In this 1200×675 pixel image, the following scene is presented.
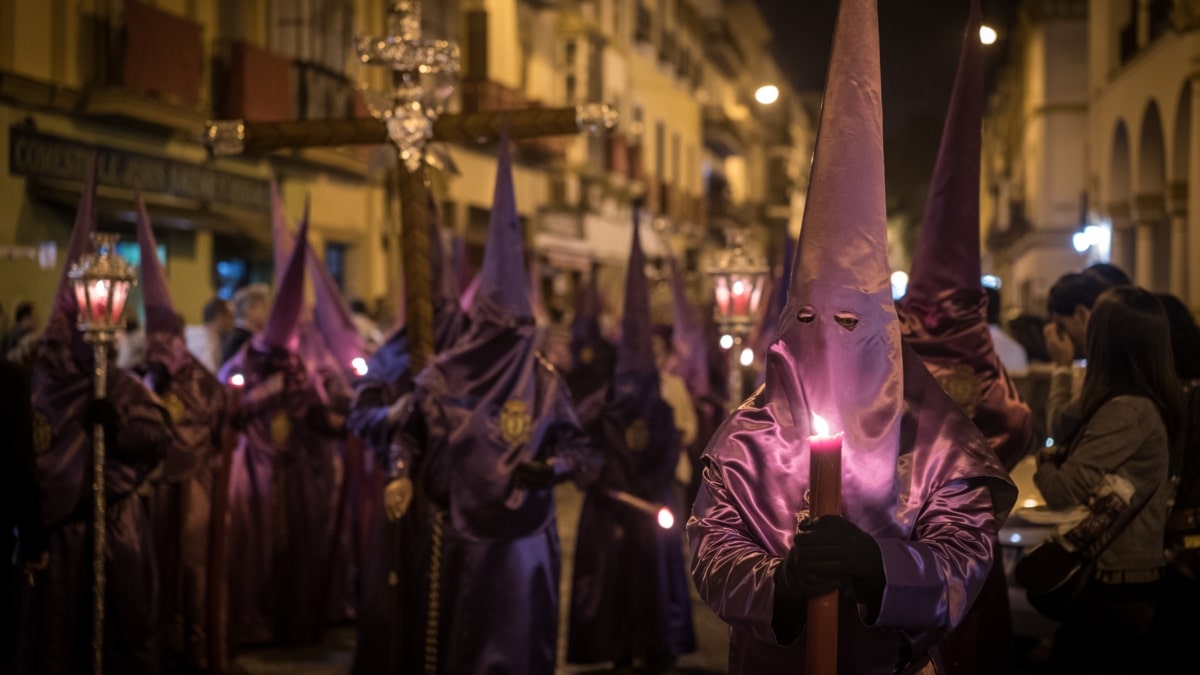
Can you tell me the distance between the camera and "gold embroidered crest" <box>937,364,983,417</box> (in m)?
5.61

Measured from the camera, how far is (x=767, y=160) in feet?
230

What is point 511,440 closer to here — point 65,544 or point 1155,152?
point 65,544

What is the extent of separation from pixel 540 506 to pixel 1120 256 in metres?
21.2

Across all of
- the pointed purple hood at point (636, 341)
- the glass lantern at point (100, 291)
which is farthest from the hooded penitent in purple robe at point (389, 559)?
the glass lantern at point (100, 291)

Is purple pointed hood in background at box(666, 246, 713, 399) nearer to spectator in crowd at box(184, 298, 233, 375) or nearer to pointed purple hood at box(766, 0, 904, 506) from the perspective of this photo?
spectator in crowd at box(184, 298, 233, 375)

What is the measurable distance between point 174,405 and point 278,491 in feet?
4.95

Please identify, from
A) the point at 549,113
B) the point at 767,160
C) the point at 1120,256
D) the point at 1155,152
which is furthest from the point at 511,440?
the point at 767,160

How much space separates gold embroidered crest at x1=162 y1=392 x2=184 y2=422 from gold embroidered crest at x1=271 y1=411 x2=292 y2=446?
4.19ft

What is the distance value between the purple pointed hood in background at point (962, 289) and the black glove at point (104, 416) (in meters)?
3.59

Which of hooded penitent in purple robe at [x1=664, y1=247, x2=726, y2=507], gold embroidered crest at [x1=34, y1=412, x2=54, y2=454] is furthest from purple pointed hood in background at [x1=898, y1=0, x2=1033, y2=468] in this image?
hooded penitent in purple robe at [x1=664, y1=247, x2=726, y2=507]

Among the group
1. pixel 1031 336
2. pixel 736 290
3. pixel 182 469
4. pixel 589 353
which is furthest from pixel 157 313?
pixel 1031 336

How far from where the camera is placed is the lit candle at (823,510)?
279 centimetres

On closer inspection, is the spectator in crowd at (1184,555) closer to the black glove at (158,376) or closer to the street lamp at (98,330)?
the street lamp at (98,330)

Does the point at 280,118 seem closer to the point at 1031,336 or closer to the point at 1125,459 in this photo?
the point at 1031,336
